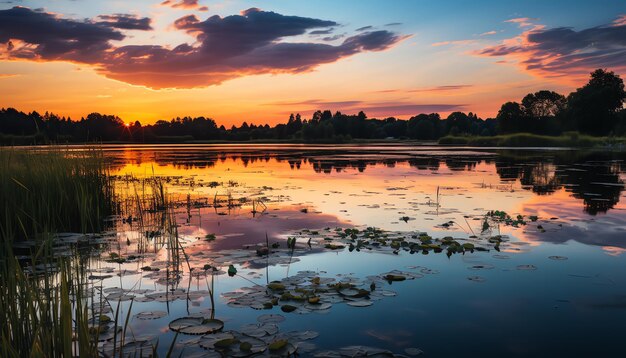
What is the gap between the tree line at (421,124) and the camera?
91375 mm

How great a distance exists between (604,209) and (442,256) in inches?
318

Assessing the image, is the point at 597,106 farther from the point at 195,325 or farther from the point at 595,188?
the point at 195,325

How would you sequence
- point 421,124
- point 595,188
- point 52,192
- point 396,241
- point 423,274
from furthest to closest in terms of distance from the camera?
point 421,124, point 595,188, point 52,192, point 396,241, point 423,274

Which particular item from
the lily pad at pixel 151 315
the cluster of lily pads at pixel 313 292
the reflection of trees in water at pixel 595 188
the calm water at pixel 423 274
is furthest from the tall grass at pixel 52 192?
the reflection of trees in water at pixel 595 188

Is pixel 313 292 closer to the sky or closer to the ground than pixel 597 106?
closer to the ground

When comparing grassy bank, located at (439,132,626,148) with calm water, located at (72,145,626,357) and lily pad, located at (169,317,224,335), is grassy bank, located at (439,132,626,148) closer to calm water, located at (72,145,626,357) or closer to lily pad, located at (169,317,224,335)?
calm water, located at (72,145,626,357)

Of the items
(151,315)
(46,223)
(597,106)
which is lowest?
(151,315)

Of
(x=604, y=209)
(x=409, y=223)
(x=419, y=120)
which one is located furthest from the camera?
(x=419, y=120)

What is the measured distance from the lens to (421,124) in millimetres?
172250

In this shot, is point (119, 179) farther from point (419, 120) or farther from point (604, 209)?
point (419, 120)

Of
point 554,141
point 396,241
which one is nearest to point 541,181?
point 396,241

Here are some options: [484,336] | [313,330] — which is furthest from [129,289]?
[484,336]

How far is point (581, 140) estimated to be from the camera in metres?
71.4

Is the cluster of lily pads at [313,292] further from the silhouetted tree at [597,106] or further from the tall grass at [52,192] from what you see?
the silhouetted tree at [597,106]
